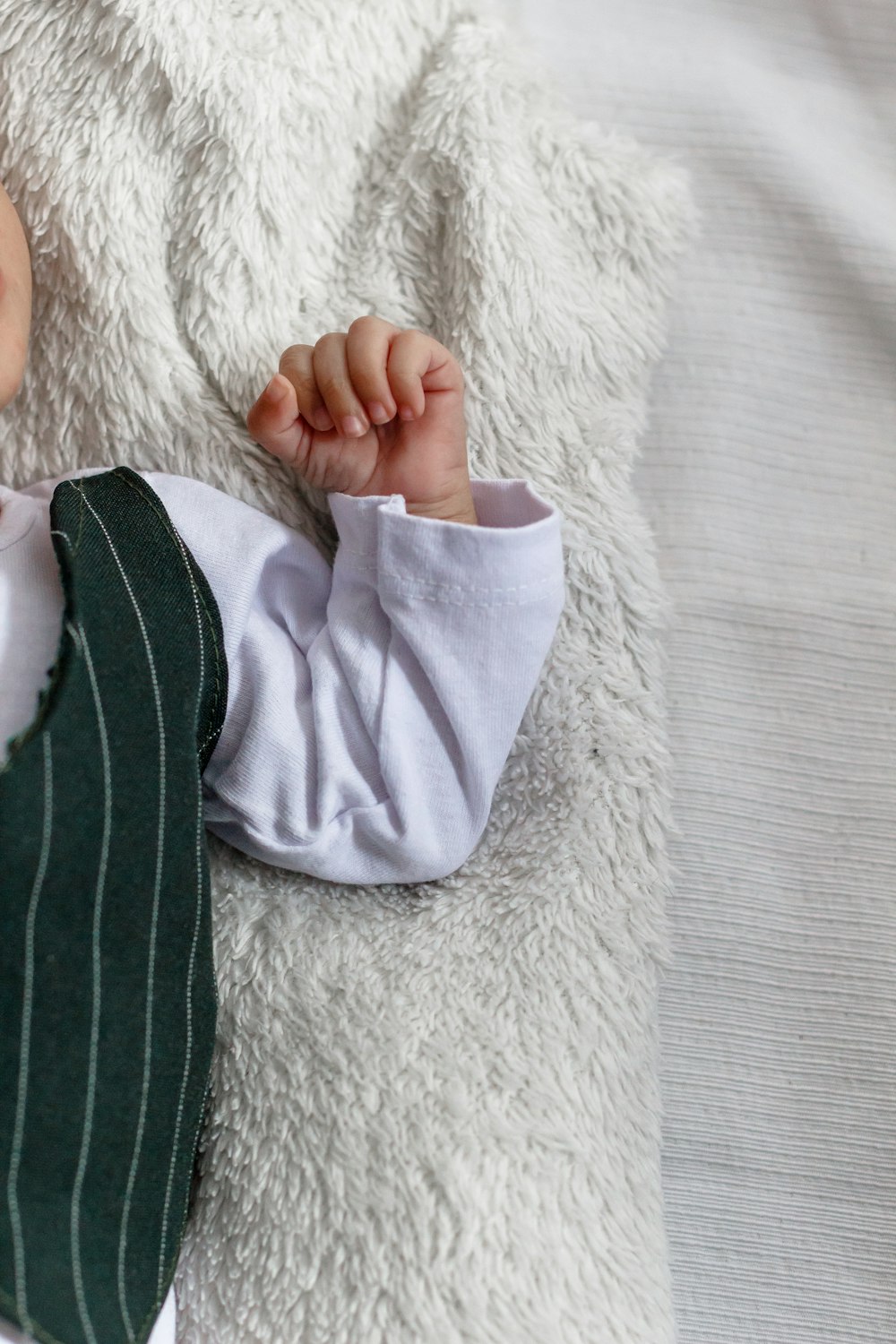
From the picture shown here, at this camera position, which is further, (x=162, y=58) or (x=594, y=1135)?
(x=162, y=58)

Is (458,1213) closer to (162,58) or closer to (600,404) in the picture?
(600,404)

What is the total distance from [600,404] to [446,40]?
0.33m

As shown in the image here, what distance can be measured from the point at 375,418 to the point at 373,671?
6.8 inches

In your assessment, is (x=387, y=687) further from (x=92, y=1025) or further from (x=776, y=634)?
(x=776, y=634)

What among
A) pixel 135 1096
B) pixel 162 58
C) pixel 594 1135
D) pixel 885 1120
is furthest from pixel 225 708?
pixel 885 1120

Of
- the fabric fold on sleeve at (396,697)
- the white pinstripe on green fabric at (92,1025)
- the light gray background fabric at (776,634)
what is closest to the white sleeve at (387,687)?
the fabric fold on sleeve at (396,697)

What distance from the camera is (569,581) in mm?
815

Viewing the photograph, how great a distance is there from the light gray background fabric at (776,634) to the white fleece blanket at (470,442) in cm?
11

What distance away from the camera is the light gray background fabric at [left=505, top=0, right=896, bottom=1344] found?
816 millimetres

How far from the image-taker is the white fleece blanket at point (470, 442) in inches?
25.8

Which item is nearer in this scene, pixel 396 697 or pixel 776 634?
pixel 396 697

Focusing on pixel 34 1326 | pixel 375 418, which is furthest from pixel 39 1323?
pixel 375 418

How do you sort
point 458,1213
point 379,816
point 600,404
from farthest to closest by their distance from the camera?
1. point 600,404
2. point 379,816
3. point 458,1213

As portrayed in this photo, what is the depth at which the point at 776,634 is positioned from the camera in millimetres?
924
